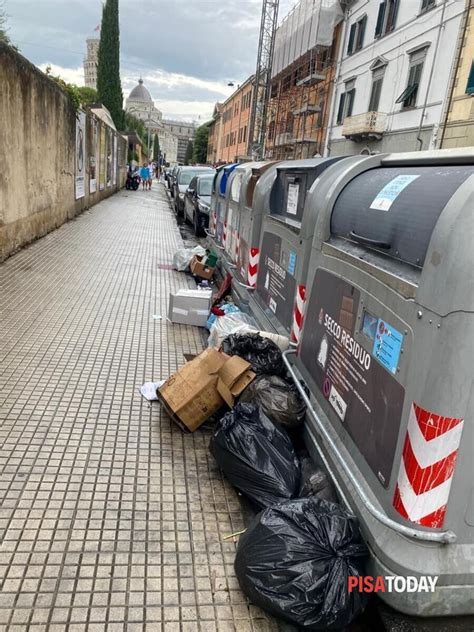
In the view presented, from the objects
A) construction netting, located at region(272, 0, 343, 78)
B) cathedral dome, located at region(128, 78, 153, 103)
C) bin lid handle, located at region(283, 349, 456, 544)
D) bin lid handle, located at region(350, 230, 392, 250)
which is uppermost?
cathedral dome, located at region(128, 78, 153, 103)

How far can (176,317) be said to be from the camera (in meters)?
6.00

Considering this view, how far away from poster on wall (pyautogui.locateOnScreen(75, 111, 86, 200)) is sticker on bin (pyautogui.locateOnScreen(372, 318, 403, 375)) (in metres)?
13.5

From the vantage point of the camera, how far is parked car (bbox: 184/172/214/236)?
13.7m

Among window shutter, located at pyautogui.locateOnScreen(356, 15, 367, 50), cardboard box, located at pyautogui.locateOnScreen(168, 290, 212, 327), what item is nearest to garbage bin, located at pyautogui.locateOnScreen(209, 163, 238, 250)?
cardboard box, located at pyautogui.locateOnScreen(168, 290, 212, 327)

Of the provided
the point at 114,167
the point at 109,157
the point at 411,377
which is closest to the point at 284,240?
the point at 411,377

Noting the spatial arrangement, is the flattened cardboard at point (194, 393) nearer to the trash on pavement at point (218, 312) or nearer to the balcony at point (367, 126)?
the trash on pavement at point (218, 312)

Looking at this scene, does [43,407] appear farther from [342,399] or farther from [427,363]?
[427,363]

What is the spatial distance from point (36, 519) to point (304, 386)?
1.94 meters

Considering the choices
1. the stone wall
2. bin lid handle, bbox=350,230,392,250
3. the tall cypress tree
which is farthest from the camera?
the tall cypress tree

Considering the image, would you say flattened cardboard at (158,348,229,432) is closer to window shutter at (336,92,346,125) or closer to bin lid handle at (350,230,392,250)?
bin lid handle at (350,230,392,250)

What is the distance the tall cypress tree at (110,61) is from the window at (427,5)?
29.6m

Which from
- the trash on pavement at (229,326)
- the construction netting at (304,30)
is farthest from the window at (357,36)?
the trash on pavement at (229,326)

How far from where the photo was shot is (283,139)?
39312 mm

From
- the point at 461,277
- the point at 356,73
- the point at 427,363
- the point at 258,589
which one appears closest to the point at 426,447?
the point at 427,363
